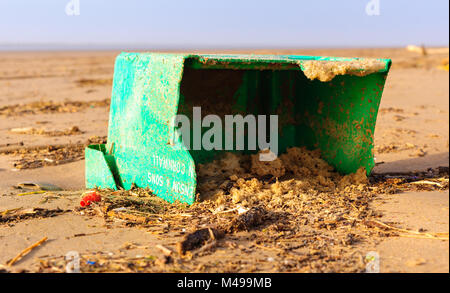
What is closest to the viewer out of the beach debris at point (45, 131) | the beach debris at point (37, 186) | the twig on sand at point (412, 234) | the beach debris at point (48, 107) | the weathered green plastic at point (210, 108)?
the twig on sand at point (412, 234)

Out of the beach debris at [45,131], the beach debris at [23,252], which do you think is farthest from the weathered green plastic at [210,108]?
the beach debris at [45,131]

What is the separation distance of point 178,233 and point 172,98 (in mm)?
942

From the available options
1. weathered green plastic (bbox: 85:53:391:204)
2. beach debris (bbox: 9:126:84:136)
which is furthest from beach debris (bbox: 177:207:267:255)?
beach debris (bbox: 9:126:84:136)

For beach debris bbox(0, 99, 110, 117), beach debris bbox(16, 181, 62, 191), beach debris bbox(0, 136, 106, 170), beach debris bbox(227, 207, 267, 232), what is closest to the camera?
beach debris bbox(227, 207, 267, 232)

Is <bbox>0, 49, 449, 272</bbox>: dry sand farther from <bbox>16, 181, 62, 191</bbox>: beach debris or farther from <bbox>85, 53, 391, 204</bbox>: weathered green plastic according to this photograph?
<bbox>85, 53, 391, 204</bbox>: weathered green plastic

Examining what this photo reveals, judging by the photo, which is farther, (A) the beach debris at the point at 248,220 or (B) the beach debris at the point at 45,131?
(B) the beach debris at the point at 45,131

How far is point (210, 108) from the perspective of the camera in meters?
4.36

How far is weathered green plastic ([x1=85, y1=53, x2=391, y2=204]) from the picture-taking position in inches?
134

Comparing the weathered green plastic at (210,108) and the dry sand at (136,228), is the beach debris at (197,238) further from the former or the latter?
the weathered green plastic at (210,108)

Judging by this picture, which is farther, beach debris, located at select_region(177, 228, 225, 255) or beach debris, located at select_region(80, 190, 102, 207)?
beach debris, located at select_region(80, 190, 102, 207)

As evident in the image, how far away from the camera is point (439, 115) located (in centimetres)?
767

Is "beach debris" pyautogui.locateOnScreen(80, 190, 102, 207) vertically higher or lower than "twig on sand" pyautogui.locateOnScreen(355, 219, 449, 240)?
higher

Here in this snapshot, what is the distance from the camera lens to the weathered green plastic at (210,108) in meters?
3.40

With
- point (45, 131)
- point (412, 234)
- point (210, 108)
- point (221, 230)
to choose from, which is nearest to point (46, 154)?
point (45, 131)
